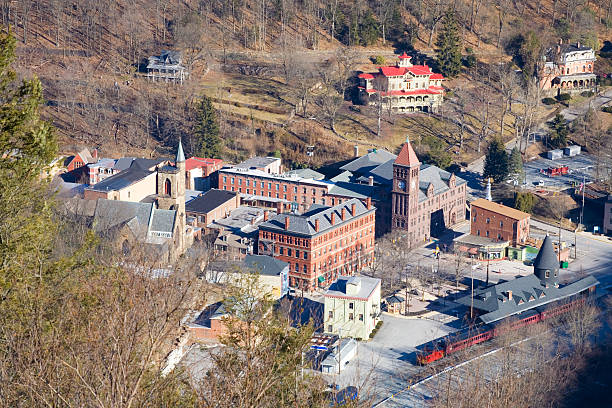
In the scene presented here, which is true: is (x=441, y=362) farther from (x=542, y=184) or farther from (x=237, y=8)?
(x=237, y=8)

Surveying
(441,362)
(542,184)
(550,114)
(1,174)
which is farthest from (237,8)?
(1,174)

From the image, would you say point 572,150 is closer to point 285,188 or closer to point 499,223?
point 499,223

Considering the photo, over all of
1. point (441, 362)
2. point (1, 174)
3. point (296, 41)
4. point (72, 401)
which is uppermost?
point (296, 41)

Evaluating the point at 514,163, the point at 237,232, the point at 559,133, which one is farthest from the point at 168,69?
the point at 559,133

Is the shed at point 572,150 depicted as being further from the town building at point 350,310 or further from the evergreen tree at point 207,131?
the town building at point 350,310

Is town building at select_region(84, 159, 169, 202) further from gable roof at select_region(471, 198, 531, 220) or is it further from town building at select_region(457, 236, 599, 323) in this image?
town building at select_region(457, 236, 599, 323)

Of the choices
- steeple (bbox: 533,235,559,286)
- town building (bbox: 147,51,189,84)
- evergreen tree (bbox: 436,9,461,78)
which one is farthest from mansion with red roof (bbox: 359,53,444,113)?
steeple (bbox: 533,235,559,286)

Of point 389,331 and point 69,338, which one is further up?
point 69,338

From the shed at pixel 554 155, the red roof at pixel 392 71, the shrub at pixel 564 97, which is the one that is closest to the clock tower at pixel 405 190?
the shed at pixel 554 155
